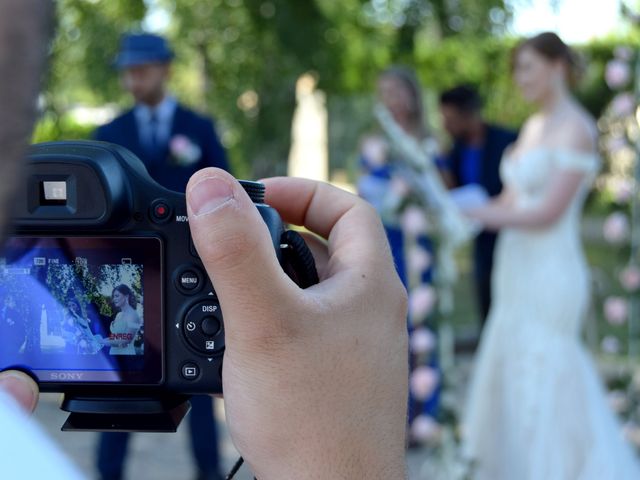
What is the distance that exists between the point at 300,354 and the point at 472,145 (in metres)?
4.74

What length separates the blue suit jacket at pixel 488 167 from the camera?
5.49m

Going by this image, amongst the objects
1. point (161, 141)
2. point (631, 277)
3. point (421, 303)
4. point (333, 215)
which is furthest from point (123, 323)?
point (631, 277)

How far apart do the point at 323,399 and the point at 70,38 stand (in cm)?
771

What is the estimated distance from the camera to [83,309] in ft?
3.79

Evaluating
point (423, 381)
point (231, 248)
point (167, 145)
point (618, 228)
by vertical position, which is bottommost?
point (423, 381)

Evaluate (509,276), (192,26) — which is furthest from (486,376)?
(192,26)

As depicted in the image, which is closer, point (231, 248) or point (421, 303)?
point (231, 248)

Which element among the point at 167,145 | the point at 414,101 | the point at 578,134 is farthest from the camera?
the point at 414,101

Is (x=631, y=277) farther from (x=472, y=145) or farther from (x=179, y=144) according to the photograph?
(x=179, y=144)

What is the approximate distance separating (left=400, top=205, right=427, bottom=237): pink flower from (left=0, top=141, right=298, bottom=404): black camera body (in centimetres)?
303

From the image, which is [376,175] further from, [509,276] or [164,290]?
[164,290]

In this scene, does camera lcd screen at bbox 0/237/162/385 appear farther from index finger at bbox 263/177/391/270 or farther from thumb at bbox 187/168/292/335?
thumb at bbox 187/168/292/335

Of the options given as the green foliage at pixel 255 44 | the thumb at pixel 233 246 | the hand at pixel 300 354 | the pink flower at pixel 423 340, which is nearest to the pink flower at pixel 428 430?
the pink flower at pixel 423 340

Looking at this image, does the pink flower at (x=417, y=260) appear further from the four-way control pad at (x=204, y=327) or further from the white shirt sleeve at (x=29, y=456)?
the white shirt sleeve at (x=29, y=456)
